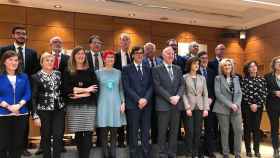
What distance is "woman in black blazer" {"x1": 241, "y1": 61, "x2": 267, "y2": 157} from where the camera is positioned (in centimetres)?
489

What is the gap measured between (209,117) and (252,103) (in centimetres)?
69

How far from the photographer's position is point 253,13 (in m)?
8.19

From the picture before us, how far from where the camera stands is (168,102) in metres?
4.20

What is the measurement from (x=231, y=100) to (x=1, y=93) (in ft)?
10.1

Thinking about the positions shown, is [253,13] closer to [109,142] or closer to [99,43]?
[99,43]

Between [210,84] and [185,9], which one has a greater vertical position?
[185,9]

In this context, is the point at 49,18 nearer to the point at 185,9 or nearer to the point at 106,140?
the point at 185,9

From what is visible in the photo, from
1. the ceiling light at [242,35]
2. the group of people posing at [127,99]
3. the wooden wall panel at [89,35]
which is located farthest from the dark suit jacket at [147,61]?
the ceiling light at [242,35]

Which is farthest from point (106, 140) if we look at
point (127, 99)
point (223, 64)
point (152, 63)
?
point (223, 64)

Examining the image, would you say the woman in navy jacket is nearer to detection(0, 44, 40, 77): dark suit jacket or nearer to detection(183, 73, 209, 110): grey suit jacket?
detection(0, 44, 40, 77): dark suit jacket

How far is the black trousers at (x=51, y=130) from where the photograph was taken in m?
3.53

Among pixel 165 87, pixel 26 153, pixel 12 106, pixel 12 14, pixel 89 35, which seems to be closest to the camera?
pixel 12 106

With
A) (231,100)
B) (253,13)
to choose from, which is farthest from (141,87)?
(253,13)

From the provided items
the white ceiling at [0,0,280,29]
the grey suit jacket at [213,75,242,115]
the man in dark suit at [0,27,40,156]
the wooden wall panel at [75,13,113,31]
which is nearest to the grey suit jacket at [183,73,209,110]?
the grey suit jacket at [213,75,242,115]
